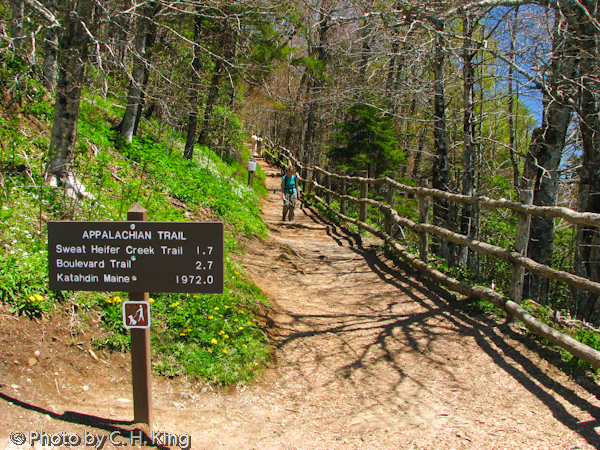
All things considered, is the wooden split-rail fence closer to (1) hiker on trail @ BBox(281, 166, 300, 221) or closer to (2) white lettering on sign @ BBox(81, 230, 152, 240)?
(1) hiker on trail @ BBox(281, 166, 300, 221)

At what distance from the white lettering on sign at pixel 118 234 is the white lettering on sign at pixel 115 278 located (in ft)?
0.85

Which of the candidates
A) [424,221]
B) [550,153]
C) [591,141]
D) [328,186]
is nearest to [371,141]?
[328,186]

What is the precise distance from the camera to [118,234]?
292cm

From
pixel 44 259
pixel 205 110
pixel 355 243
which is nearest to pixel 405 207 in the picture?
pixel 355 243

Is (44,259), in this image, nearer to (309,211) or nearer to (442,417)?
(442,417)

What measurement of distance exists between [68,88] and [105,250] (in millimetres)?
3860

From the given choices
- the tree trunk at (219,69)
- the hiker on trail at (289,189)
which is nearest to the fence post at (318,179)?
the hiker on trail at (289,189)

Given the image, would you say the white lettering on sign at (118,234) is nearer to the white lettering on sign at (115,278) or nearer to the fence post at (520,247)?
the white lettering on sign at (115,278)

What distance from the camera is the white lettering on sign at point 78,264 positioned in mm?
2959

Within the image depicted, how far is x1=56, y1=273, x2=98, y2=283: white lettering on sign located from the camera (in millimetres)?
2963

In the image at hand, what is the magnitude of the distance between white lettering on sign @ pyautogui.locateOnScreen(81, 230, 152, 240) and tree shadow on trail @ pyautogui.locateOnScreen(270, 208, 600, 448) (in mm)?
2687

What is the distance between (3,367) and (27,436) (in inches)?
30.7

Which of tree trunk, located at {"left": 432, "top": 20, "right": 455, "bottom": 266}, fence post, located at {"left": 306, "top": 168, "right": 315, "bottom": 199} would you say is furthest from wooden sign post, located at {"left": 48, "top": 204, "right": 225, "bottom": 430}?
fence post, located at {"left": 306, "top": 168, "right": 315, "bottom": 199}

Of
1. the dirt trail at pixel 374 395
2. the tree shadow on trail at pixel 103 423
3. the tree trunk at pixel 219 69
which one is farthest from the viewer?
the tree trunk at pixel 219 69
